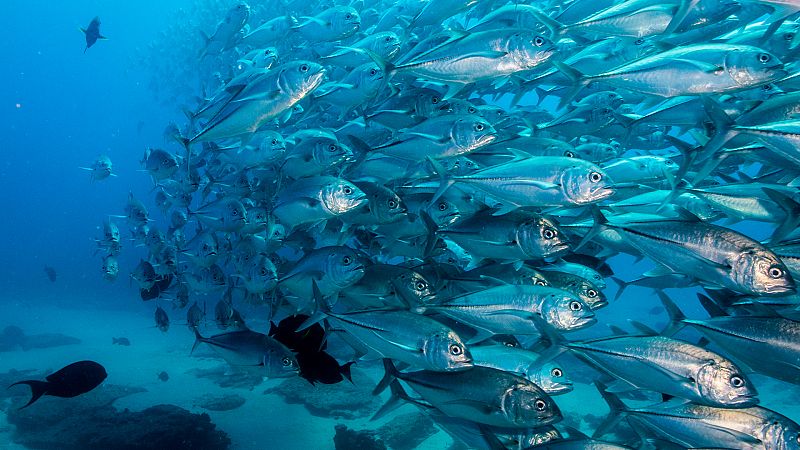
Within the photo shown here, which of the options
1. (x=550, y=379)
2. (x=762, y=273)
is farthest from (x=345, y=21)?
(x=762, y=273)

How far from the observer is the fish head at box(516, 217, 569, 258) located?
3312 mm

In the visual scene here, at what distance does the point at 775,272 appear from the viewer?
2.55m

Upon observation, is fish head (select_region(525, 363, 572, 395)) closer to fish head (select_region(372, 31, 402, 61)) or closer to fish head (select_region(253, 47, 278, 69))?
fish head (select_region(372, 31, 402, 61))

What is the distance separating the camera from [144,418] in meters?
7.58

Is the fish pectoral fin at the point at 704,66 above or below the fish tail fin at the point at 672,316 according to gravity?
above

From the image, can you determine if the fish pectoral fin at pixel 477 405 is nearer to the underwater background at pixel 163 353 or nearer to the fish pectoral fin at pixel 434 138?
the fish pectoral fin at pixel 434 138

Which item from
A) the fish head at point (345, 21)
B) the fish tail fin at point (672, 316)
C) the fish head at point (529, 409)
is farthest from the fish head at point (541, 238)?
the fish head at point (345, 21)

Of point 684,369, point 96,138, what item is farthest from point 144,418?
point 96,138

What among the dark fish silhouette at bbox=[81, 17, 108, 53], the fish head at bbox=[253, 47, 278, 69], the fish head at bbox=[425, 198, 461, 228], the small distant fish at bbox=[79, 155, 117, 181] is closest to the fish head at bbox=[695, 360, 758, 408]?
the fish head at bbox=[425, 198, 461, 228]

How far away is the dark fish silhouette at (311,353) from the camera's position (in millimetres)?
4348

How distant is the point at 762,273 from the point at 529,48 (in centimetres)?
210

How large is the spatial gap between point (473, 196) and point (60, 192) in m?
106

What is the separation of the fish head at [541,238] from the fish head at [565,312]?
1.21ft

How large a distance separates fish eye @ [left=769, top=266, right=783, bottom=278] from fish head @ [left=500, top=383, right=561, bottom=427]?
1425 mm
